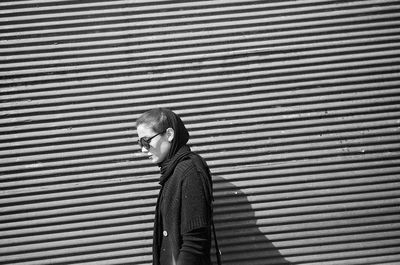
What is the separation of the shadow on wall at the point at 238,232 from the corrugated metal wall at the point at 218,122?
13 mm

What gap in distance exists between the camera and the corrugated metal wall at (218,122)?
3238 millimetres

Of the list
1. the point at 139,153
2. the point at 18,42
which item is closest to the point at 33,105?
the point at 18,42

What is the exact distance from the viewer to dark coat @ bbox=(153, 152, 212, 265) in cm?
228

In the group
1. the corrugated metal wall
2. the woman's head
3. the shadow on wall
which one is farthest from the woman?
the shadow on wall

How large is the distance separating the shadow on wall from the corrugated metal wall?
1 cm

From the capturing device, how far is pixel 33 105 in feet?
10.7

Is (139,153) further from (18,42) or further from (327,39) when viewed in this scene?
(327,39)

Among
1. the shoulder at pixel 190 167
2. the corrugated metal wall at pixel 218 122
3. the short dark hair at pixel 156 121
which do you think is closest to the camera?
the shoulder at pixel 190 167

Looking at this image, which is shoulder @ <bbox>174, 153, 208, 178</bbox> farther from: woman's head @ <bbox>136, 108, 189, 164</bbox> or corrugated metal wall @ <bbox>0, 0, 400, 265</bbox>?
corrugated metal wall @ <bbox>0, 0, 400, 265</bbox>

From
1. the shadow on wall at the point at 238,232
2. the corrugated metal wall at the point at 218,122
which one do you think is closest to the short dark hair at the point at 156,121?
the corrugated metal wall at the point at 218,122

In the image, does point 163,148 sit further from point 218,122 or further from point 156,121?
point 218,122

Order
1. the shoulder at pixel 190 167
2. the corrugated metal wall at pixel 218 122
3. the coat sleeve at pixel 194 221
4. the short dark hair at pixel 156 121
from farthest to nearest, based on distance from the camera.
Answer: the corrugated metal wall at pixel 218 122, the short dark hair at pixel 156 121, the shoulder at pixel 190 167, the coat sleeve at pixel 194 221

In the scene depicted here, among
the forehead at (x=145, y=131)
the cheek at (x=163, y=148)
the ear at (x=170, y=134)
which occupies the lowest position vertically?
the cheek at (x=163, y=148)

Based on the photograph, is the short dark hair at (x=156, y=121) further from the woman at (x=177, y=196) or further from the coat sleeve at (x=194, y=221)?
the coat sleeve at (x=194, y=221)
